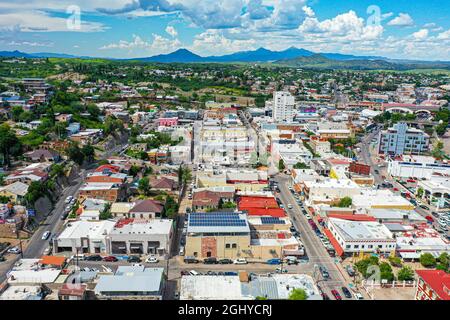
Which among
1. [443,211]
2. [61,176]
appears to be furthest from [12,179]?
[443,211]

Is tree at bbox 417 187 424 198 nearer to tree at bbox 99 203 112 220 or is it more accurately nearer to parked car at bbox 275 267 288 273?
parked car at bbox 275 267 288 273

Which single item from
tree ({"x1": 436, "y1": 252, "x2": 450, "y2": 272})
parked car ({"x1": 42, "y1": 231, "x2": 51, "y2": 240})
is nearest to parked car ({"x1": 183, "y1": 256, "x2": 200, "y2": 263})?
parked car ({"x1": 42, "y1": 231, "x2": 51, "y2": 240})

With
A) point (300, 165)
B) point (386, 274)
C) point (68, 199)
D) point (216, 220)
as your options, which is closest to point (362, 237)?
point (386, 274)

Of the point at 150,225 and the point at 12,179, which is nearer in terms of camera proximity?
the point at 150,225

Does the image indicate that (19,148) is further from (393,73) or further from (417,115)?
(393,73)

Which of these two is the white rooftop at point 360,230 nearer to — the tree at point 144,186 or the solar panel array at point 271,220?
the solar panel array at point 271,220

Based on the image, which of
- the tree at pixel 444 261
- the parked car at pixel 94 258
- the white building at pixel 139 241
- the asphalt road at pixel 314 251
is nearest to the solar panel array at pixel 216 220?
the white building at pixel 139 241

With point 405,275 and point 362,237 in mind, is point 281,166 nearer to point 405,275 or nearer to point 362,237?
point 362,237
